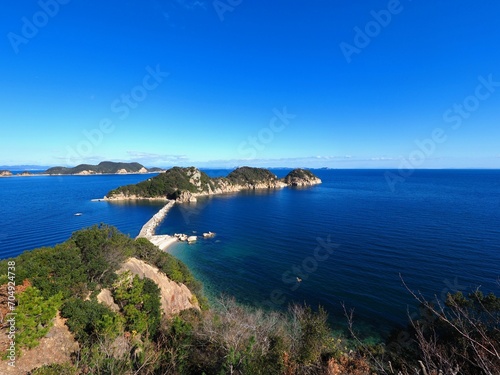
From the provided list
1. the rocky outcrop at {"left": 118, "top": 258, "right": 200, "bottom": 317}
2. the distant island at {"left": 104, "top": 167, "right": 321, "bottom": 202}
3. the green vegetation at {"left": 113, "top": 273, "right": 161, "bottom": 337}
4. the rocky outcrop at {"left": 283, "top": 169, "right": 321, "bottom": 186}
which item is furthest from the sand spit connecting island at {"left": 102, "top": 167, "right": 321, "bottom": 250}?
the green vegetation at {"left": 113, "top": 273, "right": 161, "bottom": 337}

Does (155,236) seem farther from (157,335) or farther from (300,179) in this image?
(300,179)

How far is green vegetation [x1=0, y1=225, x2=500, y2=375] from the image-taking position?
13.0 meters

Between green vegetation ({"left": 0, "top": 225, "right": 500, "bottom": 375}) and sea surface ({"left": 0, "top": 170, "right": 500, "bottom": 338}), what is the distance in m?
7.27

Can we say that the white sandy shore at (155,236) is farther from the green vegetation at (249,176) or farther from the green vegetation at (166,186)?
the green vegetation at (249,176)

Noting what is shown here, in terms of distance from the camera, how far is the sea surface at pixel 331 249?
103 feet

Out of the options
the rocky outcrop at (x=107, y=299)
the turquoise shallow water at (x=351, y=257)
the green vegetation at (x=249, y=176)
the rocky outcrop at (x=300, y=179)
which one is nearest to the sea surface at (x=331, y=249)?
the turquoise shallow water at (x=351, y=257)

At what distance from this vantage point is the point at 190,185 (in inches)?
4879

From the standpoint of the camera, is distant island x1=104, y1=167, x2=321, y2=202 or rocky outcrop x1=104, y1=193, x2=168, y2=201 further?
distant island x1=104, y1=167, x2=321, y2=202

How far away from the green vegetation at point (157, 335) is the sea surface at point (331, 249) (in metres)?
7.27

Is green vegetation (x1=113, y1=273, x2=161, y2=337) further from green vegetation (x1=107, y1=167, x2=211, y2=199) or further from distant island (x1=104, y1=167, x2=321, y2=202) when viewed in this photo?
green vegetation (x1=107, y1=167, x2=211, y2=199)

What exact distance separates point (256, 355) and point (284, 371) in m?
1.72

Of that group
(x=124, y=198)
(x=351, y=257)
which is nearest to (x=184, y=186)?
(x=124, y=198)

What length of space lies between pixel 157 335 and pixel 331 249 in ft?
116

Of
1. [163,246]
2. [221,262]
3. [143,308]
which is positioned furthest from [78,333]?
[163,246]
